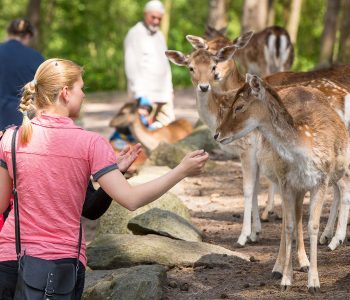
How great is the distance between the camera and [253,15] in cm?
1797

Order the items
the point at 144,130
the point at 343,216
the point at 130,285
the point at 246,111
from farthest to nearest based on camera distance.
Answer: the point at 144,130 < the point at 343,216 < the point at 246,111 < the point at 130,285

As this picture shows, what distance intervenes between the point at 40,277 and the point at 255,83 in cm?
239

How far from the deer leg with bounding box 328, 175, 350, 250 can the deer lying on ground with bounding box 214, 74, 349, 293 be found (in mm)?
989

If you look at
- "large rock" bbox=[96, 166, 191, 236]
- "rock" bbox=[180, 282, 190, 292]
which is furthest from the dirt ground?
"large rock" bbox=[96, 166, 191, 236]

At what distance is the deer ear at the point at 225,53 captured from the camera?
8.65 metres

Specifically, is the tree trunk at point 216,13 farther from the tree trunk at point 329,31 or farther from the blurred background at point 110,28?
the blurred background at point 110,28

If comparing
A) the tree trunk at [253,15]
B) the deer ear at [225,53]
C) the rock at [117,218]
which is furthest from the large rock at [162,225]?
the tree trunk at [253,15]

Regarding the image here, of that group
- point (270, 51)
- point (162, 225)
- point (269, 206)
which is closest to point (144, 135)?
point (269, 206)

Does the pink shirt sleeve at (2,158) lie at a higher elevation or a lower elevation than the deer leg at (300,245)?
higher

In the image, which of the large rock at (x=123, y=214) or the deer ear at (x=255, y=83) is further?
the large rock at (x=123, y=214)

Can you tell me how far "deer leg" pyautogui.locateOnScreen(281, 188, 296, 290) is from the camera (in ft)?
19.6

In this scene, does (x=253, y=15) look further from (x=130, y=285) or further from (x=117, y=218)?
(x=130, y=285)

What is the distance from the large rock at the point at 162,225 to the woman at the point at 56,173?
3230 mm

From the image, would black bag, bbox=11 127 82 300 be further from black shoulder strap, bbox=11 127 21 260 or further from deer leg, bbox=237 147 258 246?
deer leg, bbox=237 147 258 246
